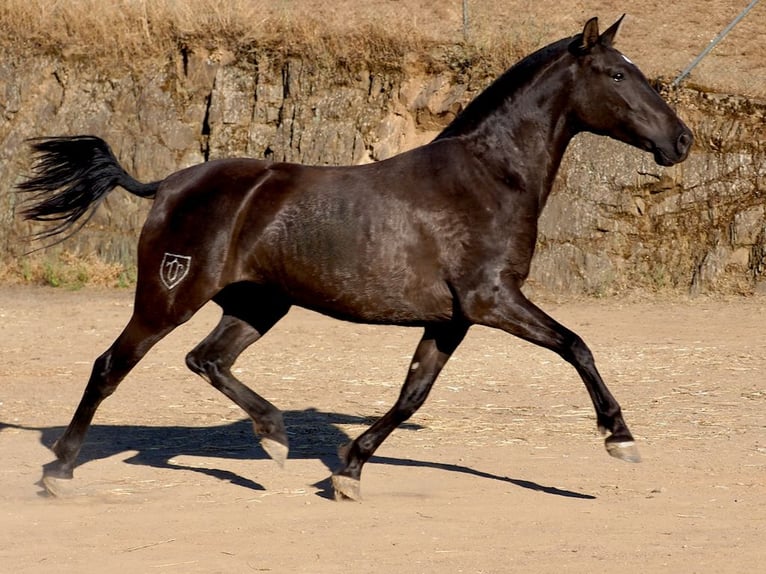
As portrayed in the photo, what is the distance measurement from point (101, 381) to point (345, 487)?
54.0 inches

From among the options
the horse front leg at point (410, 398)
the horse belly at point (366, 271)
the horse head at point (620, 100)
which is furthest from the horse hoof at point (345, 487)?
the horse head at point (620, 100)

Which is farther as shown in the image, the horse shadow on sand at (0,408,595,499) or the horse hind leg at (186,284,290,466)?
the horse shadow on sand at (0,408,595,499)

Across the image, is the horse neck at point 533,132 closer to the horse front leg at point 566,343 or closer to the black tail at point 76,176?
the horse front leg at point 566,343

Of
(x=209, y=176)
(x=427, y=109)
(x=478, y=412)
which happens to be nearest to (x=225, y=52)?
(x=427, y=109)

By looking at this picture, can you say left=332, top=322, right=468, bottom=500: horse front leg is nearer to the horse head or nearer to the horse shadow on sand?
the horse shadow on sand

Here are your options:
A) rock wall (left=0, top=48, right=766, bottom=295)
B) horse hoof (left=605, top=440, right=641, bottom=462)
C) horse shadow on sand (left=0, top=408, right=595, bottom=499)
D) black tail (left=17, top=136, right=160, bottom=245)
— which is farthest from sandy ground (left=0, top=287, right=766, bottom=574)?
rock wall (left=0, top=48, right=766, bottom=295)

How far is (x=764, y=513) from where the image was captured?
5531mm

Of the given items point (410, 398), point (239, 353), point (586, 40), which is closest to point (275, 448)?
point (239, 353)

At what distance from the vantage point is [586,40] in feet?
19.3

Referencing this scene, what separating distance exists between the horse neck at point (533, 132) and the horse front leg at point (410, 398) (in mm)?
805

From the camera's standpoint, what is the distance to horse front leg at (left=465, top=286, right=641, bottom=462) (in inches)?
217

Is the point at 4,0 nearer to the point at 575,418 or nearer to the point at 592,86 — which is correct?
the point at 575,418

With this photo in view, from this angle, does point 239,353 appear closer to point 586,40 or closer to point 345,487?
point 345,487

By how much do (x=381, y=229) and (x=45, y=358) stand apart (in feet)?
18.3
